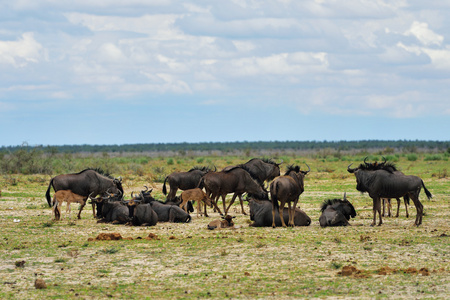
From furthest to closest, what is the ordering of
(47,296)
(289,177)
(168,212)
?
(168,212), (289,177), (47,296)

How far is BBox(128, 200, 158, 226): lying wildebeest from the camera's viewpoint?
19.0 m

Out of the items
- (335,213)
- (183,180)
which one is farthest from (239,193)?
(335,213)

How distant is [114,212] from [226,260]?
7184 millimetres

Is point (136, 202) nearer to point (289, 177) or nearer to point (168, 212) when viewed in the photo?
point (168, 212)

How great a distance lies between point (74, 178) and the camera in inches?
834

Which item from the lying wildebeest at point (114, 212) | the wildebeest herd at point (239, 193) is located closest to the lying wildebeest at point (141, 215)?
the wildebeest herd at point (239, 193)

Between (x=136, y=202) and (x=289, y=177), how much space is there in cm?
459

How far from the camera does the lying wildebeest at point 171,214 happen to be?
19.8 metres

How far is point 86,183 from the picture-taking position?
69.8 feet

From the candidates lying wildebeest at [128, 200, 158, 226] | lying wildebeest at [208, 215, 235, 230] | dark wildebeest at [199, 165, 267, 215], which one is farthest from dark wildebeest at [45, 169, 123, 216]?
lying wildebeest at [208, 215, 235, 230]

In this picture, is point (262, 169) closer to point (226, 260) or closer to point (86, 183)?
point (86, 183)

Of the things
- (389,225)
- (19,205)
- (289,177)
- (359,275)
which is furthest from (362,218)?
(19,205)

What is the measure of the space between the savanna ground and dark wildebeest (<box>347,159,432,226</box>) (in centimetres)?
68

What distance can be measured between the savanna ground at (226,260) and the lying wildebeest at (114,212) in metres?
0.35
